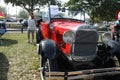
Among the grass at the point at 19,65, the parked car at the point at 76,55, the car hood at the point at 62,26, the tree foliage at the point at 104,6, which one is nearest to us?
the parked car at the point at 76,55

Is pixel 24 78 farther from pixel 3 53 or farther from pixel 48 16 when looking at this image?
pixel 3 53

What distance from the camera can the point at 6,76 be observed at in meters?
8.35

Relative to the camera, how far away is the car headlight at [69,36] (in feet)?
24.1

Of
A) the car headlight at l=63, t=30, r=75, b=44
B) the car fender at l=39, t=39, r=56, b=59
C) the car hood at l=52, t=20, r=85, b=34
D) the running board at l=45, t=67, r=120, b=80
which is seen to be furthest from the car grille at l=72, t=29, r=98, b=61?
the running board at l=45, t=67, r=120, b=80

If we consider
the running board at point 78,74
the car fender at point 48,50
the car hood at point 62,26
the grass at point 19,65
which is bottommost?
the grass at point 19,65

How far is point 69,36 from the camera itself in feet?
24.5

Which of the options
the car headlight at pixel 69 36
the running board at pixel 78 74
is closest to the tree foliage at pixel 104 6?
the car headlight at pixel 69 36

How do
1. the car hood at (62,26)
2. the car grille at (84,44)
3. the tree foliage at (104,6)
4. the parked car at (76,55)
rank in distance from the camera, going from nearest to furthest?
the parked car at (76,55), the car grille at (84,44), the car hood at (62,26), the tree foliage at (104,6)

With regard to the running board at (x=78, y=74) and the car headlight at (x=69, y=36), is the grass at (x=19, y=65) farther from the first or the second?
the running board at (x=78, y=74)

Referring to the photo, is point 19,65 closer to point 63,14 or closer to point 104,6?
point 63,14

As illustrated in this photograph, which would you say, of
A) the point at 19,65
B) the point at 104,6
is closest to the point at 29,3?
the point at 104,6

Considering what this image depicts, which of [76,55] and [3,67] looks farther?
[3,67]

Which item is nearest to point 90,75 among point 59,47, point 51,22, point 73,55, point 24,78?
point 73,55

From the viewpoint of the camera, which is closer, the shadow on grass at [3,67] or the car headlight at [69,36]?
the car headlight at [69,36]
